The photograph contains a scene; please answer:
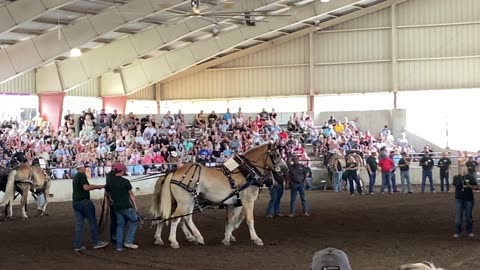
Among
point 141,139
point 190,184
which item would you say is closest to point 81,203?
point 190,184

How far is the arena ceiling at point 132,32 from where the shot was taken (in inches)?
1085

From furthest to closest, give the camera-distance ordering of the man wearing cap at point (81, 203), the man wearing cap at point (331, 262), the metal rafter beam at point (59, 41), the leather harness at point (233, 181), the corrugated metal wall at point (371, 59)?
the corrugated metal wall at point (371, 59) → the metal rafter beam at point (59, 41) → the leather harness at point (233, 181) → the man wearing cap at point (81, 203) → the man wearing cap at point (331, 262)

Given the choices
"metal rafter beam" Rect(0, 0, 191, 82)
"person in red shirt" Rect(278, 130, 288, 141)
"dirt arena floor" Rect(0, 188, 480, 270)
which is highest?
"metal rafter beam" Rect(0, 0, 191, 82)

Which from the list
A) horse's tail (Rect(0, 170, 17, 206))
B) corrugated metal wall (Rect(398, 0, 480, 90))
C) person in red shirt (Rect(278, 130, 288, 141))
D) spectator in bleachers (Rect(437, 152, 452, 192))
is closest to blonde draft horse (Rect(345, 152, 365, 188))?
spectator in bleachers (Rect(437, 152, 452, 192))

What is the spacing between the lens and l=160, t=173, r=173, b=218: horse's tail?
13.3m

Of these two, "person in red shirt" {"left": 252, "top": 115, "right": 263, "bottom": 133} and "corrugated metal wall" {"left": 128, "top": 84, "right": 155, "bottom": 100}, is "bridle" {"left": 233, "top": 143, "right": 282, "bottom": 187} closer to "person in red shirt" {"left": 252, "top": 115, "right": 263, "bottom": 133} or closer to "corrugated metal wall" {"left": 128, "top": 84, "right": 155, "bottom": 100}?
"person in red shirt" {"left": 252, "top": 115, "right": 263, "bottom": 133}

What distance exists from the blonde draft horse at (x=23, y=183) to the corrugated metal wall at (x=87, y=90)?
64.6ft

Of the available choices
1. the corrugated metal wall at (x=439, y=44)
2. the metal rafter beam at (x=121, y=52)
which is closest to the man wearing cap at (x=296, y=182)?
the metal rafter beam at (x=121, y=52)

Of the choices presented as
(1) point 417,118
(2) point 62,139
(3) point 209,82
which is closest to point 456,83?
(1) point 417,118

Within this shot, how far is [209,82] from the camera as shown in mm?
43000

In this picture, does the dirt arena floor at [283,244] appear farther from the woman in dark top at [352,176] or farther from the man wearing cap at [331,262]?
the man wearing cap at [331,262]

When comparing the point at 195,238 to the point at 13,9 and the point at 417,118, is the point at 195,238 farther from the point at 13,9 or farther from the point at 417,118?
the point at 417,118

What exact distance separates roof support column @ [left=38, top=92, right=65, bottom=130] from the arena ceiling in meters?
0.36

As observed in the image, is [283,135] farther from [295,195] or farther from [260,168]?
[260,168]
